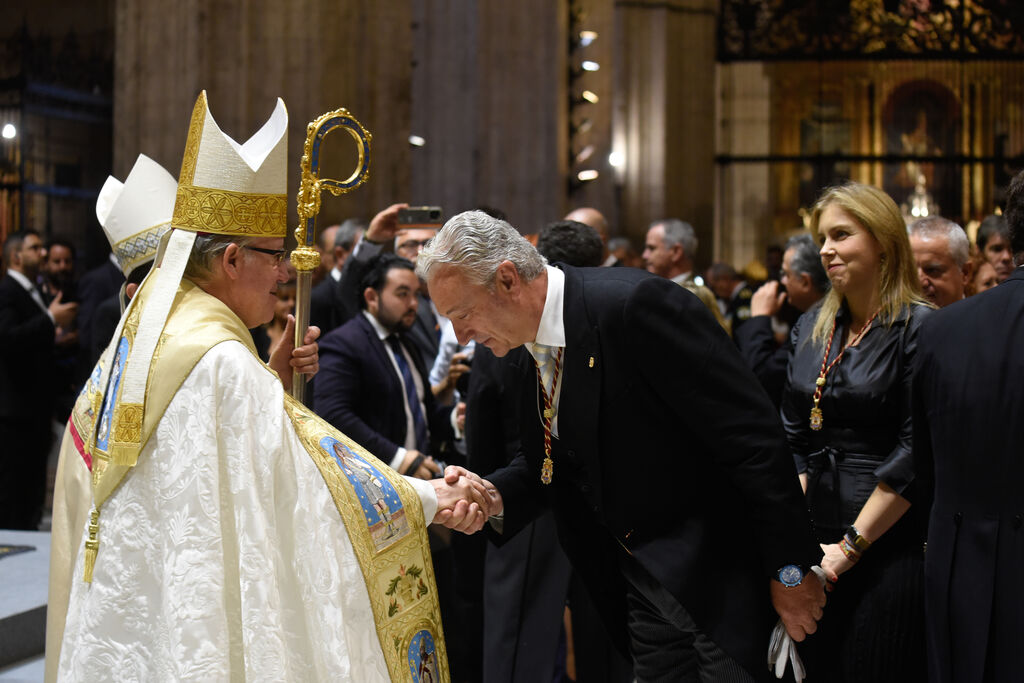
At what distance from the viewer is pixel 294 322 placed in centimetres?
376

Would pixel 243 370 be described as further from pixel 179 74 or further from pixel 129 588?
pixel 179 74

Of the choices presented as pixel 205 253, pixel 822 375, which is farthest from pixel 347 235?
pixel 205 253

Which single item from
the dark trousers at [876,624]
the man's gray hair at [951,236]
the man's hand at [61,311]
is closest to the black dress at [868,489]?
the dark trousers at [876,624]

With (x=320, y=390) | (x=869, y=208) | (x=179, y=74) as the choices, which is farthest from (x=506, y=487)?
(x=179, y=74)

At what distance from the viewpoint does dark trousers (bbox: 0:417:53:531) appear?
7.41 m

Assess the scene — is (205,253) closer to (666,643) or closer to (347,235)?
(666,643)

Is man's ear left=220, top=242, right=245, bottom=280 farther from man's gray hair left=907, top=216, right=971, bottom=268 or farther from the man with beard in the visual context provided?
man's gray hair left=907, top=216, right=971, bottom=268

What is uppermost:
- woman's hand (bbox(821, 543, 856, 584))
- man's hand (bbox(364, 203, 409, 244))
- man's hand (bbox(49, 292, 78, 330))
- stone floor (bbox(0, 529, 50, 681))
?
man's hand (bbox(364, 203, 409, 244))

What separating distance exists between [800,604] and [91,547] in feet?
5.43

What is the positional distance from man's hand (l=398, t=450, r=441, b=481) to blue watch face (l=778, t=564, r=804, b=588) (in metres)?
2.19

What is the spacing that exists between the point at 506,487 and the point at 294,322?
0.93 metres

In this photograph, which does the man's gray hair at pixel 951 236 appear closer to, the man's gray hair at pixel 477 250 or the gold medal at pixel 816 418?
the gold medal at pixel 816 418

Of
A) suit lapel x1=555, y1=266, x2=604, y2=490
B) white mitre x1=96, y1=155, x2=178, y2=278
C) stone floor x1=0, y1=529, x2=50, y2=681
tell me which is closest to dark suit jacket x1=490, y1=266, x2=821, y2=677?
suit lapel x1=555, y1=266, x2=604, y2=490

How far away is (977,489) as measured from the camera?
2.84 m
